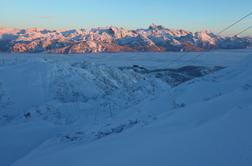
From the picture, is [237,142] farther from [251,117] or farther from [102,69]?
[102,69]

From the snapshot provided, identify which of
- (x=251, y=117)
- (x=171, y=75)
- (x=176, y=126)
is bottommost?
(x=171, y=75)

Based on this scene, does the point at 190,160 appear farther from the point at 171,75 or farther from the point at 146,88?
the point at 171,75

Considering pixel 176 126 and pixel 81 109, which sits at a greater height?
pixel 176 126

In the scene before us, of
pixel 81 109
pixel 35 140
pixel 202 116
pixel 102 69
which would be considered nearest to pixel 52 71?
pixel 102 69

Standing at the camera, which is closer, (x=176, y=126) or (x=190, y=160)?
(x=190, y=160)

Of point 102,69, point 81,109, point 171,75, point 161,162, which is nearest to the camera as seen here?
point 161,162

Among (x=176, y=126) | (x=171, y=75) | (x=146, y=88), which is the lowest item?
(x=171, y=75)

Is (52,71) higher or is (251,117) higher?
(251,117)

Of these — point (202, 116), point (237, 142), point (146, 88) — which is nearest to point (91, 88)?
point (146, 88)

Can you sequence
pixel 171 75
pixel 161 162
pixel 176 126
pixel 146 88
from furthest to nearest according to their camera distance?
pixel 171 75
pixel 146 88
pixel 176 126
pixel 161 162
